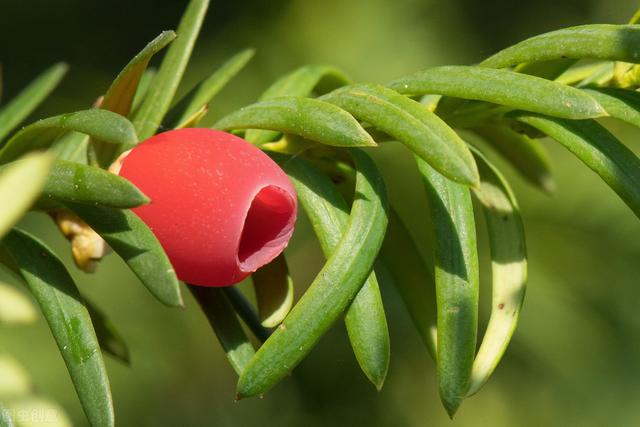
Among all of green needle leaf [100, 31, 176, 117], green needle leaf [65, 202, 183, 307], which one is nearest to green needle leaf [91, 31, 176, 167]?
green needle leaf [100, 31, 176, 117]

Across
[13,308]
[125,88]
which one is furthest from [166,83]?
[13,308]

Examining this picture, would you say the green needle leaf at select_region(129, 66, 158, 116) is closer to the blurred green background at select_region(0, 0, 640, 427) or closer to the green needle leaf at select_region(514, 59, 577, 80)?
the green needle leaf at select_region(514, 59, 577, 80)

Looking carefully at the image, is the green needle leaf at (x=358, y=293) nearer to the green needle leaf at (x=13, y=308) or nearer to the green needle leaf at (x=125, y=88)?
the green needle leaf at (x=125, y=88)

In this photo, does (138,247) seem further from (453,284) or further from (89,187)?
(453,284)

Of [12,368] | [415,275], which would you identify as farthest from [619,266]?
[12,368]

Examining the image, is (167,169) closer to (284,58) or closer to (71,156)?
(71,156)
